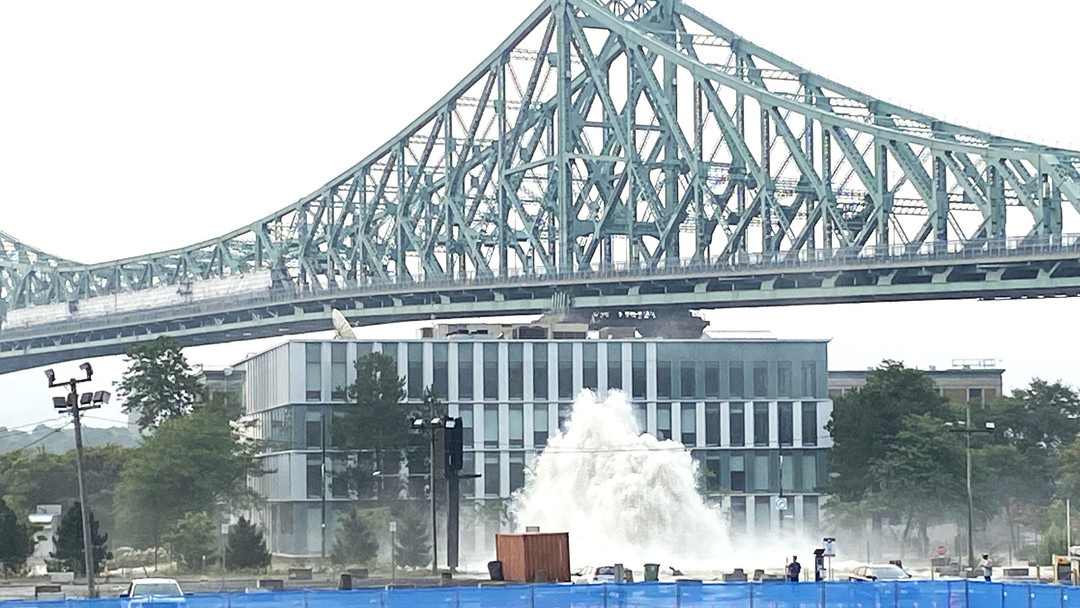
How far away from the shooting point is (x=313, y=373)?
123 metres

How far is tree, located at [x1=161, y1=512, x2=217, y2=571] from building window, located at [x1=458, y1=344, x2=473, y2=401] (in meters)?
21.5

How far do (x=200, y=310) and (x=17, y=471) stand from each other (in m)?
44.3

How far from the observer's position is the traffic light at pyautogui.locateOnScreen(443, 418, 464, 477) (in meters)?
80.2

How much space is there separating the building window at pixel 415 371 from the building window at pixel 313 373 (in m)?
4.90

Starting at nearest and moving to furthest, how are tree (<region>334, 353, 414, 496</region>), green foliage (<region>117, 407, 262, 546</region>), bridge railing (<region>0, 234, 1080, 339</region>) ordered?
1. green foliage (<region>117, 407, 262, 546</region>)
2. tree (<region>334, 353, 414, 496</region>)
3. bridge railing (<region>0, 234, 1080, 339</region>)

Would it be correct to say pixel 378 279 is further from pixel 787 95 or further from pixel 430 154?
pixel 787 95

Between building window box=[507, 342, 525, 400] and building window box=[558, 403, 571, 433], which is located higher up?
building window box=[507, 342, 525, 400]

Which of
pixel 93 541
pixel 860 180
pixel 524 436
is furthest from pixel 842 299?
pixel 93 541

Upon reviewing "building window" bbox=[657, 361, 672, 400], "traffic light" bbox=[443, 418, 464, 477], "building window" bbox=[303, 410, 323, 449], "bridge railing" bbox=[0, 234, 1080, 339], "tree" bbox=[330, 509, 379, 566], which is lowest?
"tree" bbox=[330, 509, 379, 566]

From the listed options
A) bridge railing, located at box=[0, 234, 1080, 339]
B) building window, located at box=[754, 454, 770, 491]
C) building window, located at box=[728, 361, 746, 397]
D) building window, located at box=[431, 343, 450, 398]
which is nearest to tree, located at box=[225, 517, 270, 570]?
building window, located at box=[431, 343, 450, 398]

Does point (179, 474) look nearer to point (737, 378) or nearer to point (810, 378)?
point (737, 378)

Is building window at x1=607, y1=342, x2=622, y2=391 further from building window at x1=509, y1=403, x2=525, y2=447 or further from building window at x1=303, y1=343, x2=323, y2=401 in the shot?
building window at x1=303, y1=343, x2=323, y2=401

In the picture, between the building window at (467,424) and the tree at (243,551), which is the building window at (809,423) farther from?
the tree at (243,551)

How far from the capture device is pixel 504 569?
7550 centimetres
